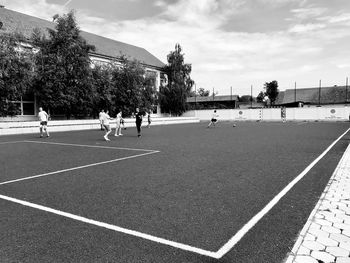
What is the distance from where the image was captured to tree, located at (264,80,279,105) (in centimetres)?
7475

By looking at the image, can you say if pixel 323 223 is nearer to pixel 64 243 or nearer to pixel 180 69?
pixel 64 243

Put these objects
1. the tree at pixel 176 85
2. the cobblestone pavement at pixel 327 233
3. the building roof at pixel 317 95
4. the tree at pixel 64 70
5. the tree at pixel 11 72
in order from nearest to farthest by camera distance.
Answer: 1. the cobblestone pavement at pixel 327 233
2. the tree at pixel 11 72
3. the tree at pixel 64 70
4. the tree at pixel 176 85
5. the building roof at pixel 317 95

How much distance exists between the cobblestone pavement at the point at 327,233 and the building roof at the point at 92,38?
2726cm

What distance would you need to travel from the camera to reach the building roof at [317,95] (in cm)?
5848

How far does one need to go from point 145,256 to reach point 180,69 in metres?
49.1

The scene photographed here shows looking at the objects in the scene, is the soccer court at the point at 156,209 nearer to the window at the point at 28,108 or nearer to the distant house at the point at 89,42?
the window at the point at 28,108

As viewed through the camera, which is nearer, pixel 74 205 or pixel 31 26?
pixel 74 205

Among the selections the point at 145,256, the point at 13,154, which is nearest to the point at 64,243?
the point at 145,256

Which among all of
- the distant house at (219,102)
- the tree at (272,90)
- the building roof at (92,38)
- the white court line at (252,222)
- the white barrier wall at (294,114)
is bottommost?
the white court line at (252,222)

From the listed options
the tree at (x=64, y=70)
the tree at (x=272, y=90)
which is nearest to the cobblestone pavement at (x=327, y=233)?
the tree at (x=64, y=70)

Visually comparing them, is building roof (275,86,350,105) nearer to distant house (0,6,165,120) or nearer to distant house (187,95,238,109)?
distant house (187,95,238,109)

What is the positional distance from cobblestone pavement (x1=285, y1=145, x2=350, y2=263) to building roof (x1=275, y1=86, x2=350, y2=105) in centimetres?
5677

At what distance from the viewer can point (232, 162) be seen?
29.2 feet

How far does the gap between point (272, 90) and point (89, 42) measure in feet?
167
